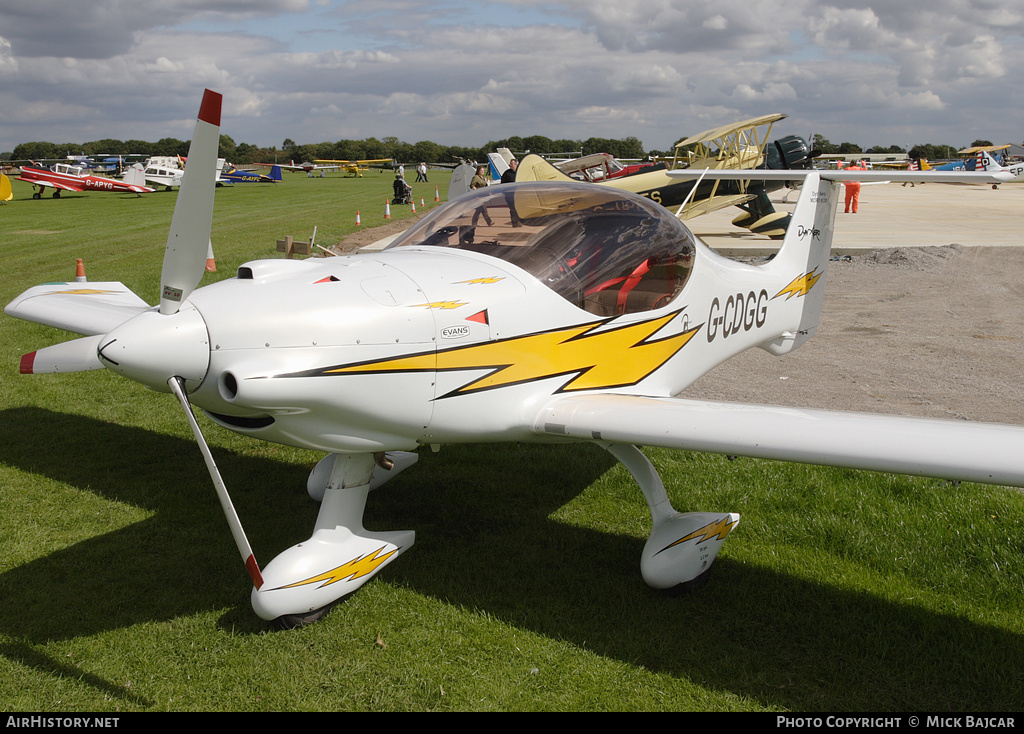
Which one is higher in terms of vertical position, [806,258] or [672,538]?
[806,258]

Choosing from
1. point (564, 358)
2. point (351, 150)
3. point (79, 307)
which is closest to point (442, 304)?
point (564, 358)

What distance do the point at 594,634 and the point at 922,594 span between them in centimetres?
178

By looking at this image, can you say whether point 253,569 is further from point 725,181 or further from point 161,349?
point 725,181

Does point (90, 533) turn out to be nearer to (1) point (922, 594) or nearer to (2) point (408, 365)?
(2) point (408, 365)

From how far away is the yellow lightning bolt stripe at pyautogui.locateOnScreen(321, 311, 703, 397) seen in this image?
341cm

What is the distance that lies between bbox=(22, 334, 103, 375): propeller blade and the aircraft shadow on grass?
109cm

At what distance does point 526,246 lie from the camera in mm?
4012

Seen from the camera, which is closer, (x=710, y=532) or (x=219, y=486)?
(x=219, y=486)

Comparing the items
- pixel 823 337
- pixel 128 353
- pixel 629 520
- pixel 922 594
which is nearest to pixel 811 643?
pixel 922 594

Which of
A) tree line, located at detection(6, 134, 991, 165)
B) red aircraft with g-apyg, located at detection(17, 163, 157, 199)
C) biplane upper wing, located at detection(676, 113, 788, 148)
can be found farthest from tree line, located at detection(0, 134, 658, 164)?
biplane upper wing, located at detection(676, 113, 788, 148)

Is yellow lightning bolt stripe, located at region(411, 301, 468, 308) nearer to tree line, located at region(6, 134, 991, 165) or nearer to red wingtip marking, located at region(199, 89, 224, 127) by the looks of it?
red wingtip marking, located at region(199, 89, 224, 127)

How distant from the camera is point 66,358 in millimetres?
4070

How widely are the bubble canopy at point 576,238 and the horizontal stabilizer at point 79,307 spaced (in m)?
2.60

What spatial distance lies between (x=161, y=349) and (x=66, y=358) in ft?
5.30
